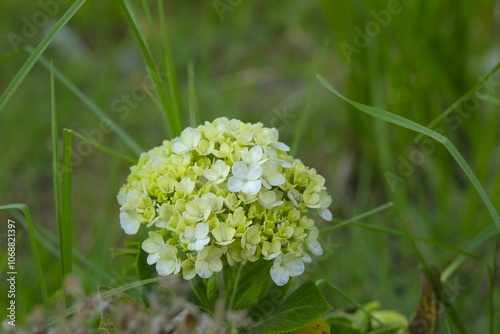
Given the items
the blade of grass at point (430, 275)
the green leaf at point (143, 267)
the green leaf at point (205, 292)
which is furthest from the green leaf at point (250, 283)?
the blade of grass at point (430, 275)

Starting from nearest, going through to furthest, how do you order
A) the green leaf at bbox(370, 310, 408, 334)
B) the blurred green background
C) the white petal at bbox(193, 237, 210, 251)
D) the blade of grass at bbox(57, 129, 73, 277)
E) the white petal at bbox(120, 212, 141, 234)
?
the white petal at bbox(193, 237, 210, 251) < the white petal at bbox(120, 212, 141, 234) < the blade of grass at bbox(57, 129, 73, 277) < the green leaf at bbox(370, 310, 408, 334) < the blurred green background

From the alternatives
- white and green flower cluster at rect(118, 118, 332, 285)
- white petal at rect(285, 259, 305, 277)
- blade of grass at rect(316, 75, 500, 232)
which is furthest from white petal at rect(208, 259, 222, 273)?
→ blade of grass at rect(316, 75, 500, 232)

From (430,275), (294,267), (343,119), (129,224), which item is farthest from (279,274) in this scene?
(343,119)

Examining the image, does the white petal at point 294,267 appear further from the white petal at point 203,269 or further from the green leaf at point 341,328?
the green leaf at point 341,328

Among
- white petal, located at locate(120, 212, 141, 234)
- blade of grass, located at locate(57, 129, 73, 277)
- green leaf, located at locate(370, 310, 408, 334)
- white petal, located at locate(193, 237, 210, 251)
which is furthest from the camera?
green leaf, located at locate(370, 310, 408, 334)

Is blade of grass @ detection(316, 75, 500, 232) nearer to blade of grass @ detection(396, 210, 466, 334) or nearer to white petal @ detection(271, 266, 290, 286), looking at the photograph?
blade of grass @ detection(396, 210, 466, 334)

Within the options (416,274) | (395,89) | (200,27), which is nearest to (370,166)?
(395,89)
